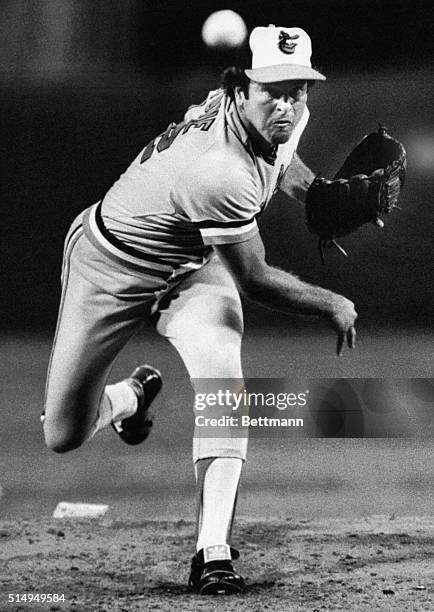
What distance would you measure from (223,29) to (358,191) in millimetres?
540

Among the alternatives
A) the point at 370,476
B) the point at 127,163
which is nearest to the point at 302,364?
the point at 370,476

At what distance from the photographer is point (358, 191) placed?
2146 mm

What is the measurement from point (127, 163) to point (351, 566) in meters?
1.27

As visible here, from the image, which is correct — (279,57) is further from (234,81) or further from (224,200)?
(224,200)

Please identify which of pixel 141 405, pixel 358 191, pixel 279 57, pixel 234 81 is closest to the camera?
pixel 279 57

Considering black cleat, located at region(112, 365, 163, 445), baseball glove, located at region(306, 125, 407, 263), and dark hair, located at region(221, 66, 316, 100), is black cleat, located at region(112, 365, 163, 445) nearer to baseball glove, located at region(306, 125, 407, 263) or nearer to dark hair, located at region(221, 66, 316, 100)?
baseball glove, located at region(306, 125, 407, 263)

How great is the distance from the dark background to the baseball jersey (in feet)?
0.82

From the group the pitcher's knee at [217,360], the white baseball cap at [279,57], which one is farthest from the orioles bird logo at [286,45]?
the pitcher's knee at [217,360]

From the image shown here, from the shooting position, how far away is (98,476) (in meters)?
2.47

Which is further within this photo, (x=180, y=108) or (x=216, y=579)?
(x=180, y=108)

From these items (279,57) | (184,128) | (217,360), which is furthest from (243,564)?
(279,57)

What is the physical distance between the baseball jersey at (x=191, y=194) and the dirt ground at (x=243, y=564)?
0.67 meters

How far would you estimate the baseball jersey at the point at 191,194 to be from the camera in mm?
1829

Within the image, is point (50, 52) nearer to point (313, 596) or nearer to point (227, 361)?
point (227, 361)
